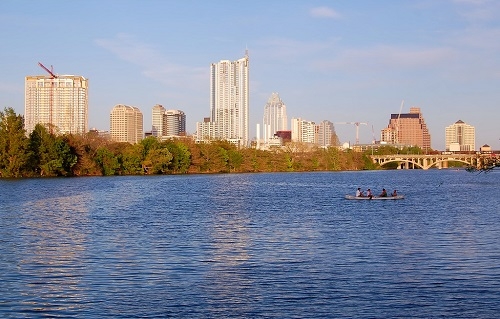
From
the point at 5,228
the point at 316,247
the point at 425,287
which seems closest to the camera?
the point at 425,287

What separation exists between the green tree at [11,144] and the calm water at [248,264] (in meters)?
63.1

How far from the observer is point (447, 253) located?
31.5 meters

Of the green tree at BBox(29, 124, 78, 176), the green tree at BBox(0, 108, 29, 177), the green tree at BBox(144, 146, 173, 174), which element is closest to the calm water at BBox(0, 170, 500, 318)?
the green tree at BBox(0, 108, 29, 177)

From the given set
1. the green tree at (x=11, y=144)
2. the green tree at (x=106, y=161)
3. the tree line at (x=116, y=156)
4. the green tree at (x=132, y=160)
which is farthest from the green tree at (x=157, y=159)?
the green tree at (x=11, y=144)

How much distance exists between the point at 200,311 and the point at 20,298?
627 cm

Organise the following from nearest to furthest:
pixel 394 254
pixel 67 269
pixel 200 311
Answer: pixel 200 311 → pixel 67 269 → pixel 394 254

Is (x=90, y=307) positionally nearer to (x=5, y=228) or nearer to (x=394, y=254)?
(x=394, y=254)

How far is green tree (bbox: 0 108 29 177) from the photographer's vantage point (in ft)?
369

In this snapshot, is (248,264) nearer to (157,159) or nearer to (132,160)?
(132,160)

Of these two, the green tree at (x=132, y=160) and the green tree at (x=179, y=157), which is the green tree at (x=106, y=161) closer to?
the green tree at (x=132, y=160)

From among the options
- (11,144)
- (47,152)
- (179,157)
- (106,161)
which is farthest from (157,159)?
(11,144)

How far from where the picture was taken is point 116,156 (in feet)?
465

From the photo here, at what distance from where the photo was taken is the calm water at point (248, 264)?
21.3 m

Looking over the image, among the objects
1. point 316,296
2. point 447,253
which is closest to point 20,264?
point 316,296
